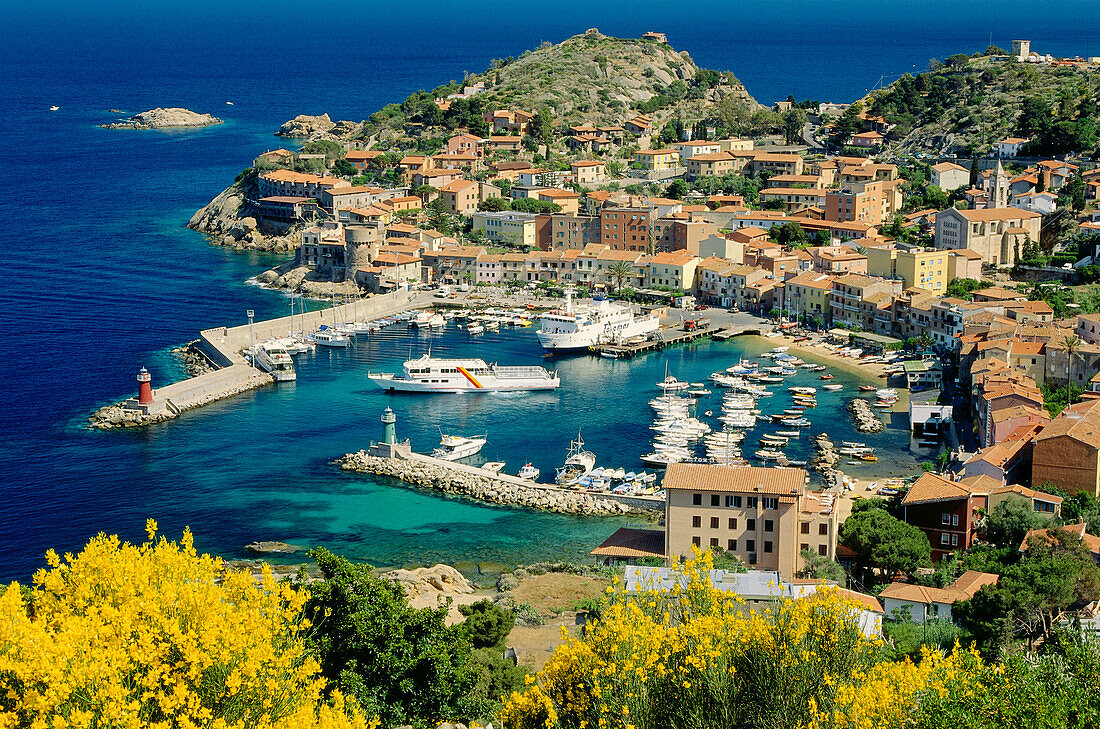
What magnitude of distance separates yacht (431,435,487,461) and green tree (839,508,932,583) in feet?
40.4

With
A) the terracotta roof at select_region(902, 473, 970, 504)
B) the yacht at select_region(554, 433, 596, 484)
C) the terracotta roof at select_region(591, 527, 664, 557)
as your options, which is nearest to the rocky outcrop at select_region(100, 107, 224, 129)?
the yacht at select_region(554, 433, 596, 484)

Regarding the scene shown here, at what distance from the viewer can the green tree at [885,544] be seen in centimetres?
2372

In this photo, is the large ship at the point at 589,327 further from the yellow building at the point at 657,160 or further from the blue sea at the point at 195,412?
the yellow building at the point at 657,160

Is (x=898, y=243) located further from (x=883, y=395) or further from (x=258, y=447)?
(x=258, y=447)

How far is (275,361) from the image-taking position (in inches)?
1649

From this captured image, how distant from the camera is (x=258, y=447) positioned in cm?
3475

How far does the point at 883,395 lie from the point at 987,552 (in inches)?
554

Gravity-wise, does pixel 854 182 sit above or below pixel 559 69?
below

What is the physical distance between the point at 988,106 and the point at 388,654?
6008cm

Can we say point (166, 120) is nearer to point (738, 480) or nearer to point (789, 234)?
point (789, 234)

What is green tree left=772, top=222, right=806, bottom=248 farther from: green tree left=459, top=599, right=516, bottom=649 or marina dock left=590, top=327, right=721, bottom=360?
green tree left=459, top=599, right=516, bottom=649

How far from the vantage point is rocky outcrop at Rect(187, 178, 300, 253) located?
62.7 meters

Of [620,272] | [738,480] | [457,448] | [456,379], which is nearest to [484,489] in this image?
[457,448]

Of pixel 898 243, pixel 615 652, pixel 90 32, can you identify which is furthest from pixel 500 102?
pixel 90 32
